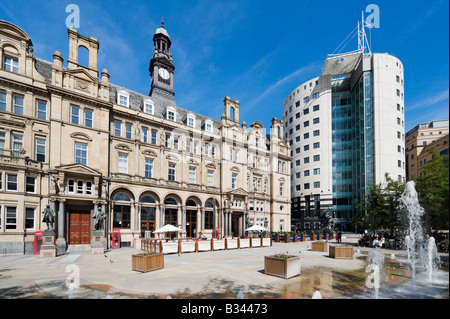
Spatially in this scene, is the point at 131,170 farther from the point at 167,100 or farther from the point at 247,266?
the point at 247,266

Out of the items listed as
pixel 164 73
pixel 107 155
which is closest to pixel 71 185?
pixel 107 155

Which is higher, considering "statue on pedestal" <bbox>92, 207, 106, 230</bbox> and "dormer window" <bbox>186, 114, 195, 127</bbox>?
"dormer window" <bbox>186, 114, 195, 127</bbox>

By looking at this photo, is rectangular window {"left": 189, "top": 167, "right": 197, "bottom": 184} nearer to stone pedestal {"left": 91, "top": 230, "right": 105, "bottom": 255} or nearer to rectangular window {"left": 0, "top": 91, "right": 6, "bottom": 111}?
stone pedestal {"left": 91, "top": 230, "right": 105, "bottom": 255}

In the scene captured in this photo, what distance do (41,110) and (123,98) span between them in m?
9.76

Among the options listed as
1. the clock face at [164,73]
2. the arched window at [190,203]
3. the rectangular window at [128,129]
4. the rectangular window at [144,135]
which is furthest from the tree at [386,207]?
the clock face at [164,73]

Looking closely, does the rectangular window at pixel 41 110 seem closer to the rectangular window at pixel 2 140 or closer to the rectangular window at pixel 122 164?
the rectangular window at pixel 2 140

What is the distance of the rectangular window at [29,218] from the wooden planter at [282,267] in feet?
80.8

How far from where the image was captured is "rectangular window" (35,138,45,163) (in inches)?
1051

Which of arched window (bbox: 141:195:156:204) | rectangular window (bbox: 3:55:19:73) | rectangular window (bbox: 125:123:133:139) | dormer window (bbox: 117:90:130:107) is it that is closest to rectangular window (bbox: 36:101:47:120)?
rectangular window (bbox: 3:55:19:73)

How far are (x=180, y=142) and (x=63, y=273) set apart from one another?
26.1m

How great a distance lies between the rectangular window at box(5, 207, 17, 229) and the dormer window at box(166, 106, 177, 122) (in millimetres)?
21345

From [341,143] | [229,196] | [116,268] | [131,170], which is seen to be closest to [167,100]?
[131,170]
